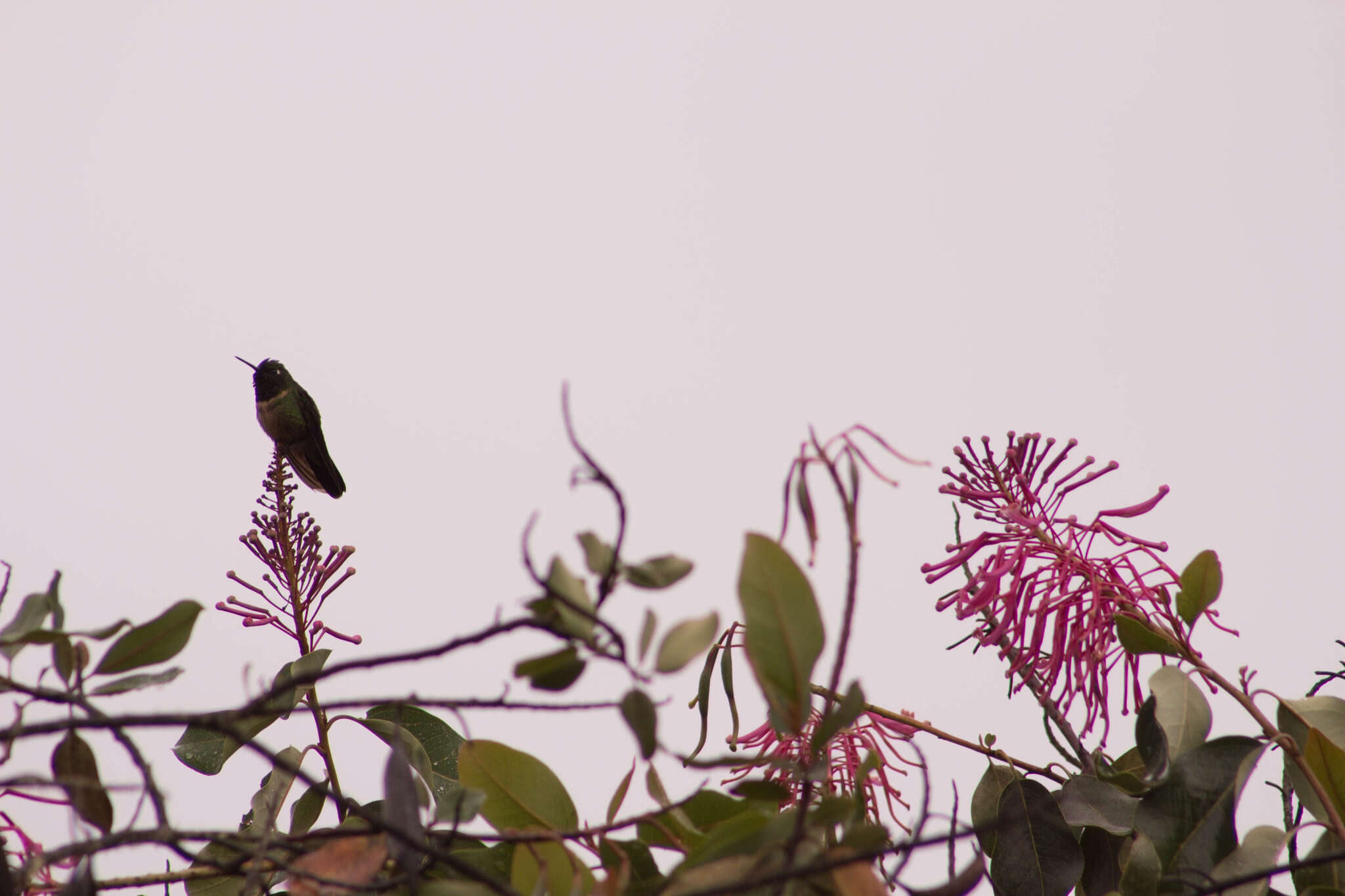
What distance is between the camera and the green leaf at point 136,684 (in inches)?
18.6

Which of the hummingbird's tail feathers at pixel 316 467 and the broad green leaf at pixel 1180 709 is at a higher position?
the hummingbird's tail feathers at pixel 316 467

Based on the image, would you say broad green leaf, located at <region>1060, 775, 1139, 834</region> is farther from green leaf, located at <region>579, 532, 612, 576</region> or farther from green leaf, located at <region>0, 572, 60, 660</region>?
green leaf, located at <region>0, 572, 60, 660</region>

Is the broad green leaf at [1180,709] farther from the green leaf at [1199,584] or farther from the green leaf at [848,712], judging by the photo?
the green leaf at [848,712]

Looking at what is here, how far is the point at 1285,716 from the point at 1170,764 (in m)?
0.09

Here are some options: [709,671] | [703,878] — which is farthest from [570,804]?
[709,671]

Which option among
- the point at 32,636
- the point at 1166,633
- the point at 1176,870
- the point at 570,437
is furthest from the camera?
the point at 1166,633

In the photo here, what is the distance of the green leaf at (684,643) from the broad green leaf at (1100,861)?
40cm

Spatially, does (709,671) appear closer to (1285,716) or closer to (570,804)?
(570,804)

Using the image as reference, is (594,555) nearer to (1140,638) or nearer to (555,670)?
(555,670)

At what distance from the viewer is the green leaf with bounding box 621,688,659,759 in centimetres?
38

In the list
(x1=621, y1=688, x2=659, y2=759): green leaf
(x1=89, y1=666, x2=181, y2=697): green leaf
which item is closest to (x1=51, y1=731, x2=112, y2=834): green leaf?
(x1=89, y1=666, x2=181, y2=697): green leaf

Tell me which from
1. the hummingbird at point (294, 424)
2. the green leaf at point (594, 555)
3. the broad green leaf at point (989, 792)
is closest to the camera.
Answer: the green leaf at point (594, 555)

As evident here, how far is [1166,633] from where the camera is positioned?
2.21ft

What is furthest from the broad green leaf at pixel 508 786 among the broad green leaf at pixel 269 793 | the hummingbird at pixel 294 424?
the hummingbird at pixel 294 424
